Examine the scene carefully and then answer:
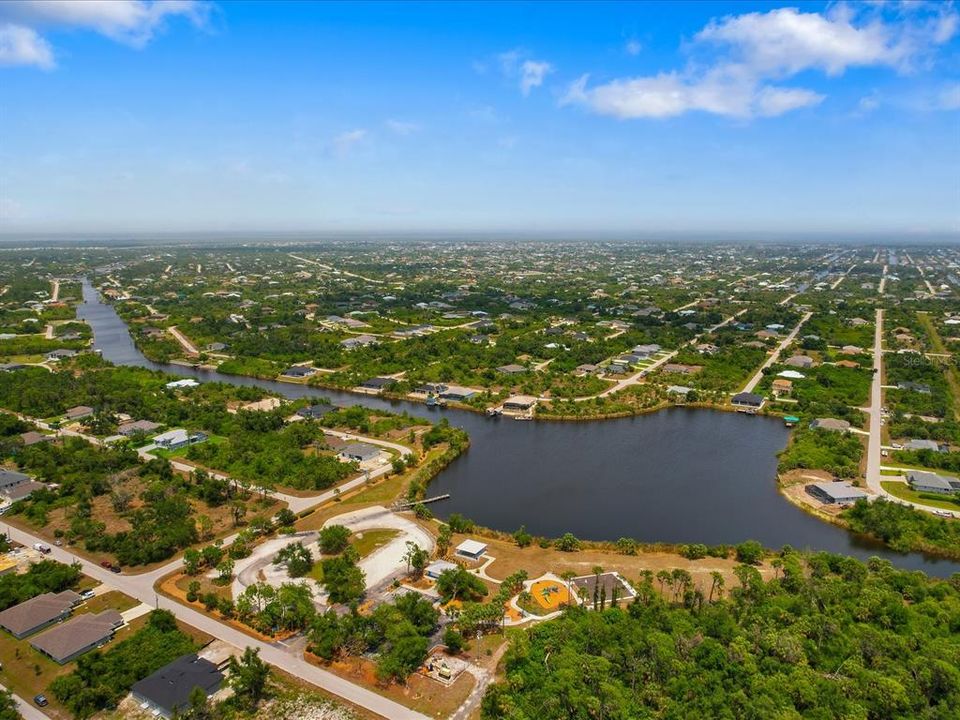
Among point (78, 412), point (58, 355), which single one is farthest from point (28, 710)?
point (58, 355)

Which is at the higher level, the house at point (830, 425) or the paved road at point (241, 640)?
the house at point (830, 425)

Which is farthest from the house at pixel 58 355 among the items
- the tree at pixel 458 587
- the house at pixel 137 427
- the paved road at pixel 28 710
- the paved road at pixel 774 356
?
the paved road at pixel 774 356

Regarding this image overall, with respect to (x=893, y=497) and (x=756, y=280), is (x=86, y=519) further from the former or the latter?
(x=756, y=280)

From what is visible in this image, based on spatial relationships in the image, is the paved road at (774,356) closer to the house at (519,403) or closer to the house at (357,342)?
the house at (519,403)

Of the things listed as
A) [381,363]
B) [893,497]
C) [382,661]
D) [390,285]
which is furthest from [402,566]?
[390,285]

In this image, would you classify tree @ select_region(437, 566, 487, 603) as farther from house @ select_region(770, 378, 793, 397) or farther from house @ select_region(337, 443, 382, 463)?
house @ select_region(770, 378, 793, 397)
